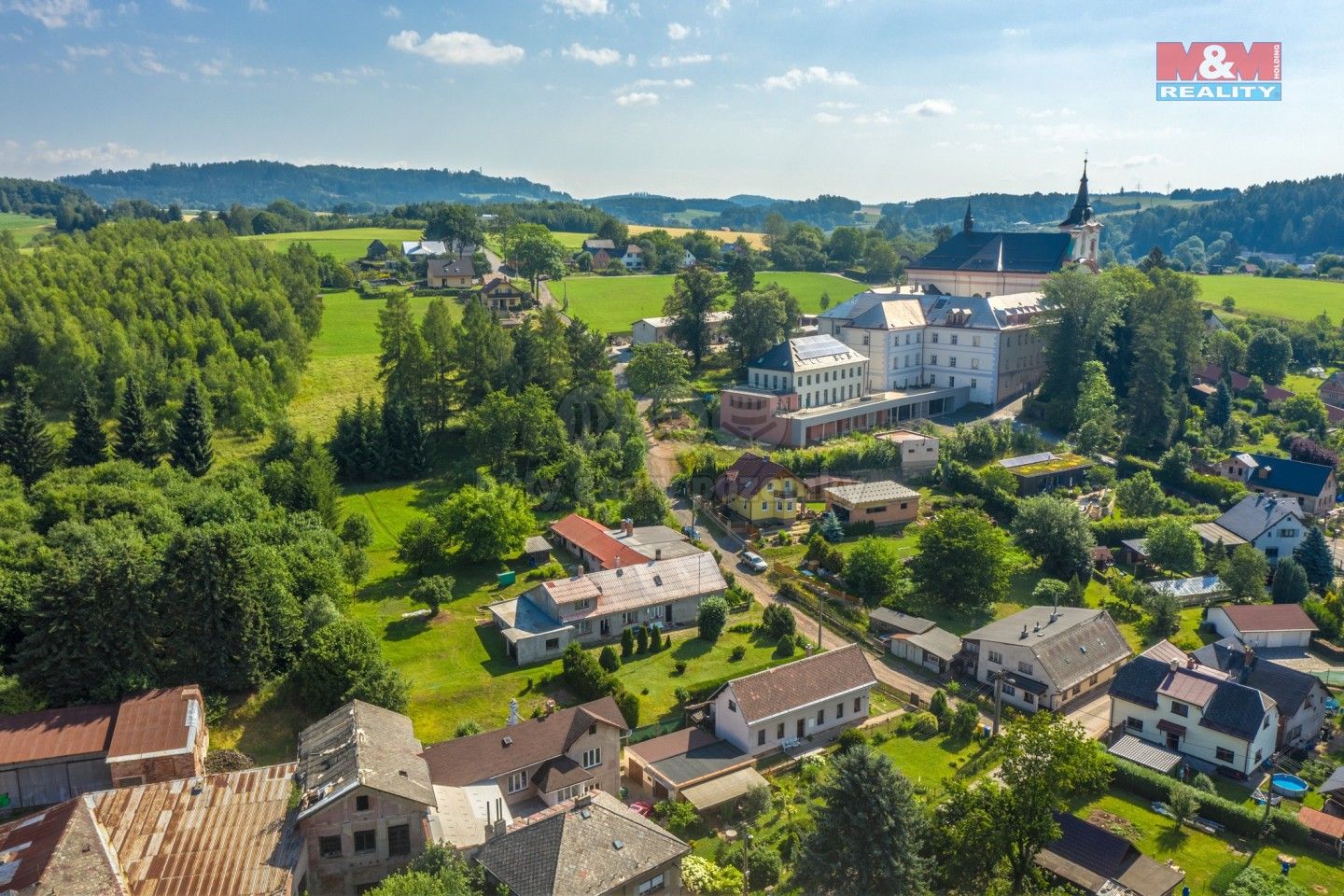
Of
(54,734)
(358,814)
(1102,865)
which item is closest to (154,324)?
(54,734)

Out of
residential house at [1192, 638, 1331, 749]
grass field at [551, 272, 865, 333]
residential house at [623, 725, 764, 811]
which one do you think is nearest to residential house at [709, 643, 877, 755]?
residential house at [623, 725, 764, 811]

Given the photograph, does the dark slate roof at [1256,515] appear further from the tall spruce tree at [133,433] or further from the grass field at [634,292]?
the tall spruce tree at [133,433]

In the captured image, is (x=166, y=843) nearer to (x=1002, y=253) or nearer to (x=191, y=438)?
(x=191, y=438)

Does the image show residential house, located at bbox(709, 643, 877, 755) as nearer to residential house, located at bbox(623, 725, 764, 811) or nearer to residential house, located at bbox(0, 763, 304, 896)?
residential house, located at bbox(623, 725, 764, 811)

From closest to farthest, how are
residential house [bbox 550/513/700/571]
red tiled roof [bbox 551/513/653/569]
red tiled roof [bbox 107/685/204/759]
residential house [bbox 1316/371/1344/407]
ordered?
red tiled roof [bbox 107/685/204/759] < red tiled roof [bbox 551/513/653/569] < residential house [bbox 550/513/700/571] < residential house [bbox 1316/371/1344/407]

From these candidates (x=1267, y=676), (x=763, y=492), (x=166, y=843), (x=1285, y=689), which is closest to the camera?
(x=166, y=843)

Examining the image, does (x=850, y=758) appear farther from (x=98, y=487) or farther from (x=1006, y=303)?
(x=1006, y=303)
